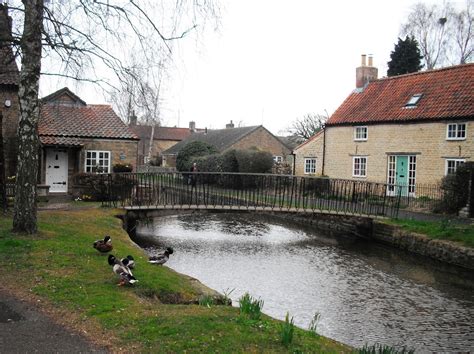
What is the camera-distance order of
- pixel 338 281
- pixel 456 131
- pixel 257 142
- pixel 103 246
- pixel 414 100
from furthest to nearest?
pixel 257 142, pixel 414 100, pixel 456 131, pixel 338 281, pixel 103 246

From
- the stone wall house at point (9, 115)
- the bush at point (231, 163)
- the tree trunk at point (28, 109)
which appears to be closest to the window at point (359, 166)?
the bush at point (231, 163)

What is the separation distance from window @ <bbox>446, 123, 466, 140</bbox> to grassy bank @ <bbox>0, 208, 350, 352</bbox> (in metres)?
20.0

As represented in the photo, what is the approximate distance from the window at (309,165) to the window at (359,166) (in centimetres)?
402

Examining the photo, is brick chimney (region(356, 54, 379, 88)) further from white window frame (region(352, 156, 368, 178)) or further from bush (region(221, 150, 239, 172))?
bush (region(221, 150, 239, 172))

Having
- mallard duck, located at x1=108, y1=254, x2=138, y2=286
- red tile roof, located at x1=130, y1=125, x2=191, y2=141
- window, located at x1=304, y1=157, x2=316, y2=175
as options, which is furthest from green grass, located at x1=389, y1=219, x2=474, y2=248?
red tile roof, located at x1=130, y1=125, x2=191, y2=141

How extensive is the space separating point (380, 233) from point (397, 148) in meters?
9.57

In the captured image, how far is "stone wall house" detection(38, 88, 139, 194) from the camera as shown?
2667 cm

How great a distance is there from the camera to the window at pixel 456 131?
2533 centimetres

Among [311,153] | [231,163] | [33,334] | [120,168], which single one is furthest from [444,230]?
[231,163]

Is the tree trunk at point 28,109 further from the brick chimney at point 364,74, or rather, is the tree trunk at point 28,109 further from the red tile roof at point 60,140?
the brick chimney at point 364,74

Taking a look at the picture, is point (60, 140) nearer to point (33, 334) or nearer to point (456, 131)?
point (456, 131)

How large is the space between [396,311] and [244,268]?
5411 millimetres

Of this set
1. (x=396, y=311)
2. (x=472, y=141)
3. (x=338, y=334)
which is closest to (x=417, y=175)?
(x=472, y=141)

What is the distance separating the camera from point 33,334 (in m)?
6.12
